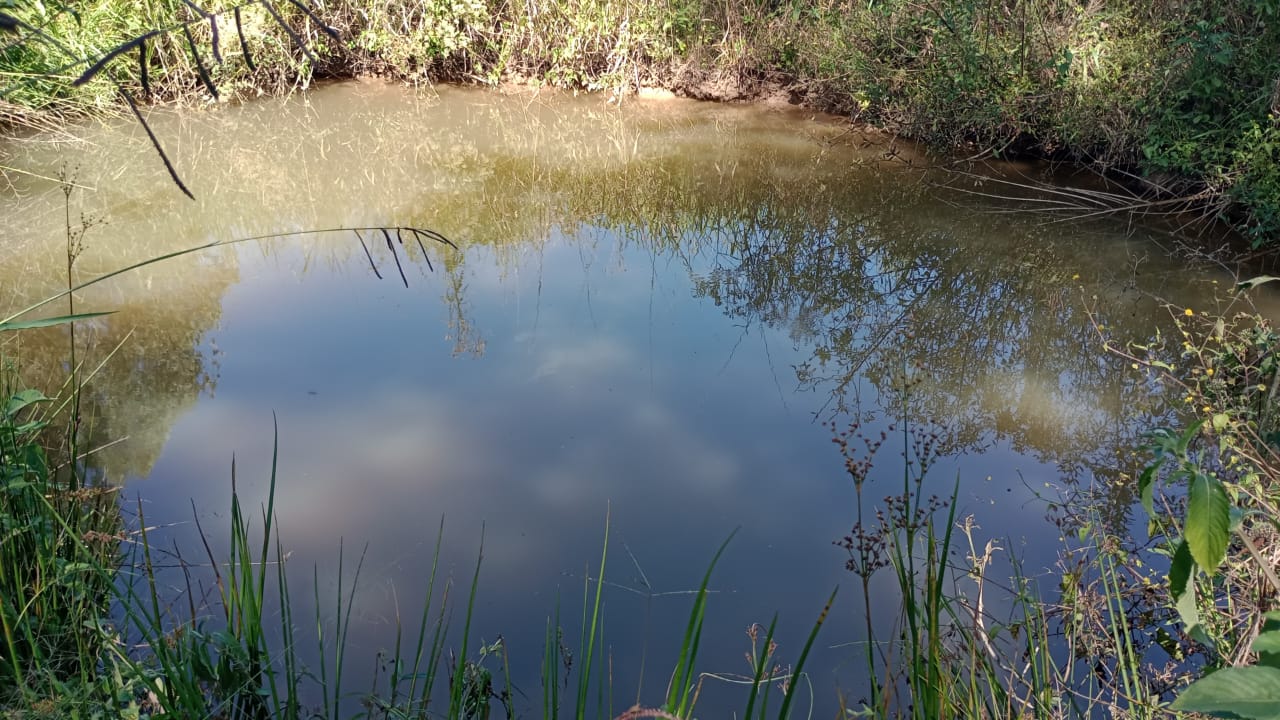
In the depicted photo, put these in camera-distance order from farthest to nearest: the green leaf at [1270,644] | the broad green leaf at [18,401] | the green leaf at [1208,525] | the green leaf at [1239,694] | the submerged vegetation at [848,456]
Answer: the broad green leaf at [18,401], the submerged vegetation at [848,456], the green leaf at [1208,525], the green leaf at [1270,644], the green leaf at [1239,694]

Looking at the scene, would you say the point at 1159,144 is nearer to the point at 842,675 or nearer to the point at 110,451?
the point at 842,675

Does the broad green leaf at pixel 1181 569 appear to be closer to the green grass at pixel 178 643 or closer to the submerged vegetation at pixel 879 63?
the green grass at pixel 178 643

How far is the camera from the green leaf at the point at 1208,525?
1047 millimetres

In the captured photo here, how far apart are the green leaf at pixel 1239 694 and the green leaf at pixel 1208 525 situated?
0.23 m

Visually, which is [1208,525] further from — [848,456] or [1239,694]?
[848,456]

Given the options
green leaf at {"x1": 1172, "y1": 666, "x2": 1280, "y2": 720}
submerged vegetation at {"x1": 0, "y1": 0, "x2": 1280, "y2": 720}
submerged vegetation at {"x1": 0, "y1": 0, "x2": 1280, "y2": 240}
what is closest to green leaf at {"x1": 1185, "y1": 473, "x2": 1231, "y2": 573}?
submerged vegetation at {"x1": 0, "y1": 0, "x2": 1280, "y2": 720}

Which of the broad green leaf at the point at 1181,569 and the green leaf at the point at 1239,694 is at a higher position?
the green leaf at the point at 1239,694

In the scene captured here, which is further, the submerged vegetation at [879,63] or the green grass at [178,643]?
the submerged vegetation at [879,63]

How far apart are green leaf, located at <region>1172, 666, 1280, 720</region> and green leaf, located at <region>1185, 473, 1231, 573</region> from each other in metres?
0.23

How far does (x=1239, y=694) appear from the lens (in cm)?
81

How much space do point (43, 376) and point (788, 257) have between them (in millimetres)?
3431

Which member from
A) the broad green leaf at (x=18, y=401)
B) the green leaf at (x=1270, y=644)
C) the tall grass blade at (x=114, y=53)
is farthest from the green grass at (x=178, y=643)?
the tall grass blade at (x=114, y=53)

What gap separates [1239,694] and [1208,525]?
29cm

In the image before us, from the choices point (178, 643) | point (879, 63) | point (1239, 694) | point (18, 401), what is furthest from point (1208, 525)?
point (879, 63)
